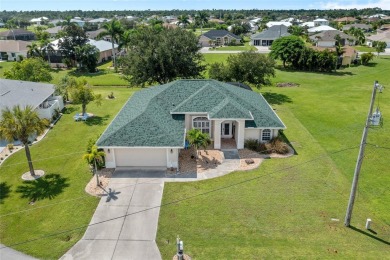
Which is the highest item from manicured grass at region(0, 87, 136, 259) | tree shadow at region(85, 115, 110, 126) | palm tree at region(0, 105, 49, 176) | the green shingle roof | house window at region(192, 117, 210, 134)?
palm tree at region(0, 105, 49, 176)

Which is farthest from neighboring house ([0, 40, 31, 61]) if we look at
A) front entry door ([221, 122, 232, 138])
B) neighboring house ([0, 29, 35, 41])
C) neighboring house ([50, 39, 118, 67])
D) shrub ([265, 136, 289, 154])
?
shrub ([265, 136, 289, 154])

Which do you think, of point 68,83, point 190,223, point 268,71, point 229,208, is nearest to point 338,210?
point 229,208

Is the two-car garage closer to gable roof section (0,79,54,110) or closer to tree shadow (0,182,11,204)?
tree shadow (0,182,11,204)

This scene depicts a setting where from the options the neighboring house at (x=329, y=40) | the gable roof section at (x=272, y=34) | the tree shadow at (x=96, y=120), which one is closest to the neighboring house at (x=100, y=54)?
the tree shadow at (x=96, y=120)

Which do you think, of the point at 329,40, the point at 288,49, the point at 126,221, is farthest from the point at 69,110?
the point at 329,40

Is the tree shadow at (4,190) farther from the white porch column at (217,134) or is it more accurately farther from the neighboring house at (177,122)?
the white porch column at (217,134)

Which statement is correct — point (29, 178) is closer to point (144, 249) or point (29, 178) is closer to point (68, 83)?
point (144, 249)
